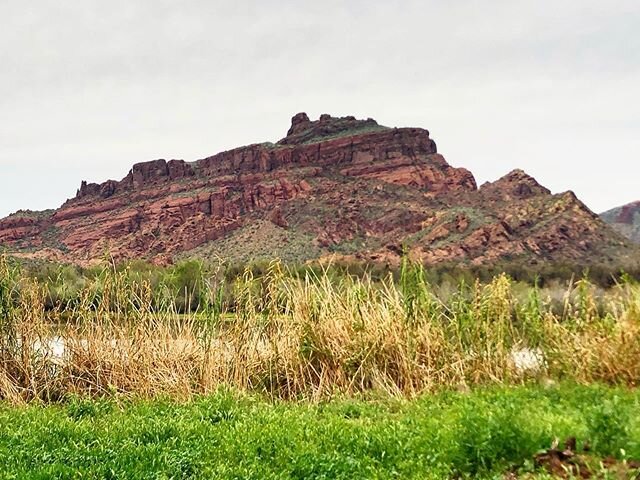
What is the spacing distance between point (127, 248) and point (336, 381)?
112 m

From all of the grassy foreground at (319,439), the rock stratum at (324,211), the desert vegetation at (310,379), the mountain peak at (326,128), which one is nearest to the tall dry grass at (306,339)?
the desert vegetation at (310,379)

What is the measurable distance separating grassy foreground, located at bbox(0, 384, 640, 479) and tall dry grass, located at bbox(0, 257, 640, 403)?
1219mm

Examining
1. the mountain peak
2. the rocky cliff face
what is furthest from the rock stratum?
the rocky cliff face

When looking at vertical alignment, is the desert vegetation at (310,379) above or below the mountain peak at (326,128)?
below

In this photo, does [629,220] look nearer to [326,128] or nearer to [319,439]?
[326,128]

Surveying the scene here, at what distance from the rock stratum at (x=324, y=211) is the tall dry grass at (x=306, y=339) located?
51.9m

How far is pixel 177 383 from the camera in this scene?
720cm

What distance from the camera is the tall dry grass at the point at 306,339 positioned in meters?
7.14

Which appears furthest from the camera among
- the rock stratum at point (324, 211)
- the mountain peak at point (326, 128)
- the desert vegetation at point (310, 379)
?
the mountain peak at point (326, 128)

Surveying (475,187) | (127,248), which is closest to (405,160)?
(475,187)

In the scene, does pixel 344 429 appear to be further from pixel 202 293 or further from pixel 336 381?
pixel 202 293

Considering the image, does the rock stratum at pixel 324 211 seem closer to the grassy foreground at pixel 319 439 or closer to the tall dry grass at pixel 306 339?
the tall dry grass at pixel 306 339

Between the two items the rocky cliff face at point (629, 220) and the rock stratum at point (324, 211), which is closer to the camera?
the rock stratum at point (324, 211)

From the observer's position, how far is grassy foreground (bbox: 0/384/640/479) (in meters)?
3.93
